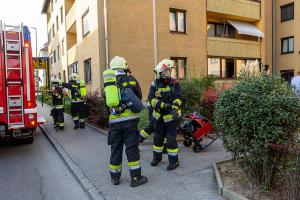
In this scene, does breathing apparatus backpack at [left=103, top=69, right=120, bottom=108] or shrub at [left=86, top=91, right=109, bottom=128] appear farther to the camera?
shrub at [left=86, top=91, right=109, bottom=128]

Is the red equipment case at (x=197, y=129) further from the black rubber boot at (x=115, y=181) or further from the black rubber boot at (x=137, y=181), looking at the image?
the black rubber boot at (x=115, y=181)

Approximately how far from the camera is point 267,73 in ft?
14.7

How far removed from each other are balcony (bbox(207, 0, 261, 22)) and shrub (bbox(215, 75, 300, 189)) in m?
15.1

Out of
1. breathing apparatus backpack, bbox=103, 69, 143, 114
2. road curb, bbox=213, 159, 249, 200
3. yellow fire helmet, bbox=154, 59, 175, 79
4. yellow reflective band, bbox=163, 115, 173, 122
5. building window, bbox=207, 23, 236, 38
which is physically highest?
building window, bbox=207, 23, 236, 38

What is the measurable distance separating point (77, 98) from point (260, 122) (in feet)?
25.6

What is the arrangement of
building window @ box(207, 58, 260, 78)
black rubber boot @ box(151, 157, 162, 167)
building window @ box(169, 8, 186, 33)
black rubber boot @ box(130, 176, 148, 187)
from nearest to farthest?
1. black rubber boot @ box(130, 176, 148, 187)
2. black rubber boot @ box(151, 157, 162, 167)
3. building window @ box(169, 8, 186, 33)
4. building window @ box(207, 58, 260, 78)

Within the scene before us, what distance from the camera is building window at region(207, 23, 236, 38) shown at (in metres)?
20.6

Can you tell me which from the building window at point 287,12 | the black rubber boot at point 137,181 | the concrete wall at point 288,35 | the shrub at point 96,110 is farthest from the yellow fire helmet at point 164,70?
the building window at point 287,12

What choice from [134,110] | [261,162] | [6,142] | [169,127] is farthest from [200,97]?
[6,142]

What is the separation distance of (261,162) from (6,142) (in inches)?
297

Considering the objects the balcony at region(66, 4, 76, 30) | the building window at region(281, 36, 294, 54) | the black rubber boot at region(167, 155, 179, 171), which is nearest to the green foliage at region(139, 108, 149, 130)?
the black rubber boot at region(167, 155, 179, 171)

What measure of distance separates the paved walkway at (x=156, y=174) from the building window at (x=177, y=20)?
10.5 metres

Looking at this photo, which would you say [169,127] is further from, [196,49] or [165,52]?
[196,49]

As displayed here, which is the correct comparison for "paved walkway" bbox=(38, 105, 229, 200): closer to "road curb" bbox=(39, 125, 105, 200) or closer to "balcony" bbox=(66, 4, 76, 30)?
"road curb" bbox=(39, 125, 105, 200)
